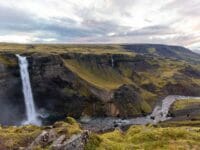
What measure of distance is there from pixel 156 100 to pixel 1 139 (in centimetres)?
16215

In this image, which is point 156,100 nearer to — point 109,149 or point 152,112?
point 152,112

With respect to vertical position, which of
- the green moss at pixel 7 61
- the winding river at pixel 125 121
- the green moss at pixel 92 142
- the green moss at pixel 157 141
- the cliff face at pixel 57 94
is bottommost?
the winding river at pixel 125 121

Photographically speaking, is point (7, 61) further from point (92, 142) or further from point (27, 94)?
point (92, 142)

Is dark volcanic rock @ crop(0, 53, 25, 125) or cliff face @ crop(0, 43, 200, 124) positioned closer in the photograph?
dark volcanic rock @ crop(0, 53, 25, 125)

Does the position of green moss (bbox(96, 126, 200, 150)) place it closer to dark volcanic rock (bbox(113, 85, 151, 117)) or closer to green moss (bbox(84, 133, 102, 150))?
green moss (bbox(84, 133, 102, 150))

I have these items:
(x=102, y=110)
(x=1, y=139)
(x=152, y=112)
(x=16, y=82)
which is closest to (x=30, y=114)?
(x=16, y=82)

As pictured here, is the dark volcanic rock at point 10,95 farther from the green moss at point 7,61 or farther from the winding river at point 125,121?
the winding river at point 125,121

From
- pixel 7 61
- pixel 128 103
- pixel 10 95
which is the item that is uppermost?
pixel 7 61

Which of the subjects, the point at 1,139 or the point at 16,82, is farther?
the point at 16,82

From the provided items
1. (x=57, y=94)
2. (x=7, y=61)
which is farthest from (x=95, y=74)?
(x=7, y=61)

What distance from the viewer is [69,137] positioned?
27531mm

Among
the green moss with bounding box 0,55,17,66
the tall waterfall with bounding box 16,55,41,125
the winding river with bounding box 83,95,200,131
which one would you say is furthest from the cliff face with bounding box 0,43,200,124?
the winding river with bounding box 83,95,200,131

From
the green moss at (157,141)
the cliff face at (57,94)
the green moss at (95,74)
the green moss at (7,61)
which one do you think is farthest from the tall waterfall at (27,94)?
the green moss at (157,141)

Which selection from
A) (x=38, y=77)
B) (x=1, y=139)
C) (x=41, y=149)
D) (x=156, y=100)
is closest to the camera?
(x=41, y=149)
